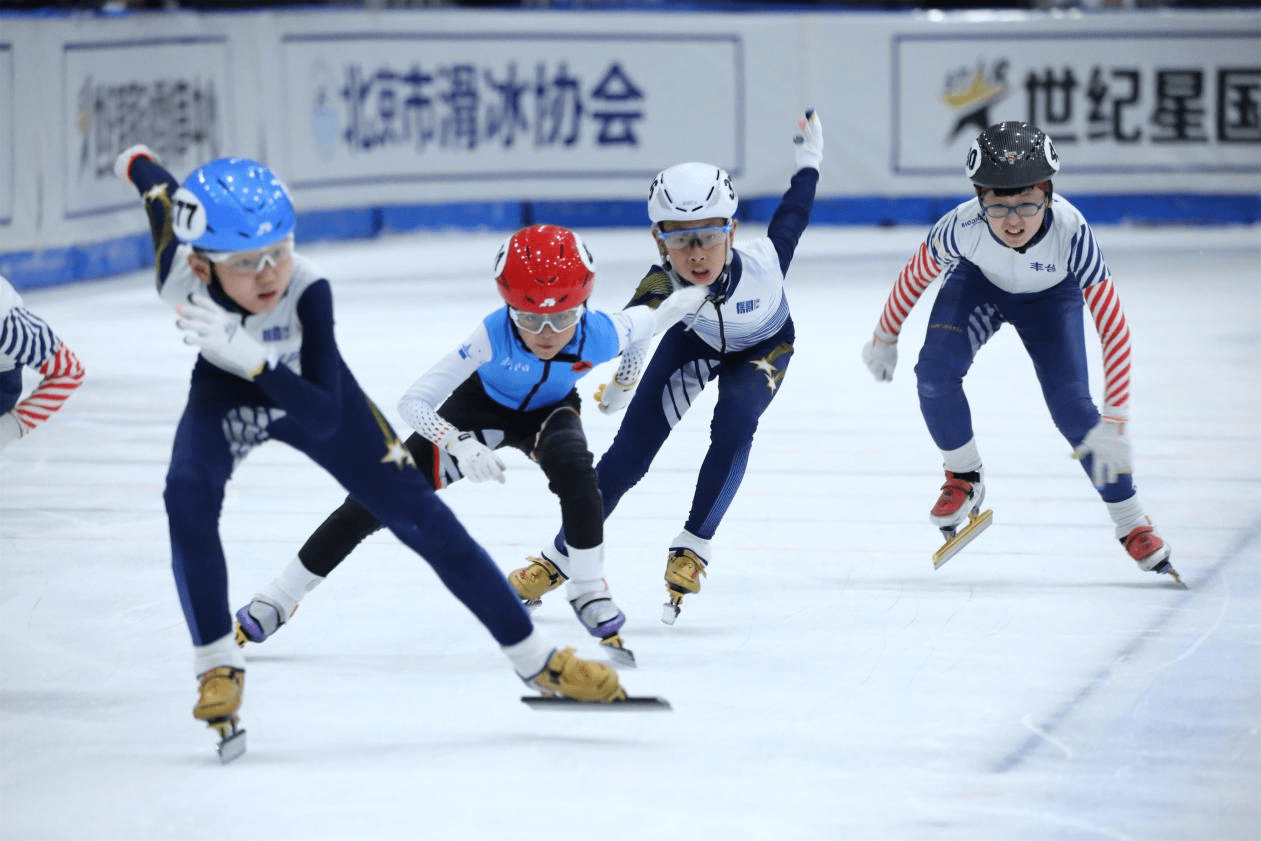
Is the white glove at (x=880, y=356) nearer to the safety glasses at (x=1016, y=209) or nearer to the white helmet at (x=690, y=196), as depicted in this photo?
the safety glasses at (x=1016, y=209)

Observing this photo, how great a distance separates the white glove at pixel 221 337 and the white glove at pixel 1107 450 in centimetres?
248

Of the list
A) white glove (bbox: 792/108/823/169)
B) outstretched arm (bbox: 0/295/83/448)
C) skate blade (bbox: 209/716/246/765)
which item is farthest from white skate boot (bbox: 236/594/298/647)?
white glove (bbox: 792/108/823/169)

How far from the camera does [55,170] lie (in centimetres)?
1080

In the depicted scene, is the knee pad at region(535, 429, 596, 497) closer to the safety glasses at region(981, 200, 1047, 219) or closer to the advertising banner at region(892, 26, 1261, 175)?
the safety glasses at region(981, 200, 1047, 219)

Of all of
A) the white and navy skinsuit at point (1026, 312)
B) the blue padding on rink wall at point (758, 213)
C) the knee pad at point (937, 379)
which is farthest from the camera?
the blue padding on rink wall at point (758, 213)

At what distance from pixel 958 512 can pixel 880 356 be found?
1.79ft

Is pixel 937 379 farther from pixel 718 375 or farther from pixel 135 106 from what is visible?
pixel 135 106

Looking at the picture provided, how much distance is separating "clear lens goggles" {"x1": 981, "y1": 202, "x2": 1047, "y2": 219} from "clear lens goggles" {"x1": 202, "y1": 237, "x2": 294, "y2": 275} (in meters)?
2.22

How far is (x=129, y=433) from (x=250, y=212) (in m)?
3.99

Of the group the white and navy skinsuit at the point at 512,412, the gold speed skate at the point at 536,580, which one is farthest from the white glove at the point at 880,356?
the gold speed skate at the point at 536,580

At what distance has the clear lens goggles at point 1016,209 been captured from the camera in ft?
16.2

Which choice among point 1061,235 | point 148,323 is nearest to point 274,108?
point 148,323

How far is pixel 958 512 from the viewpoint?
5.34 m

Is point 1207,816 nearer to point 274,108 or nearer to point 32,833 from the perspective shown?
point 32,833
